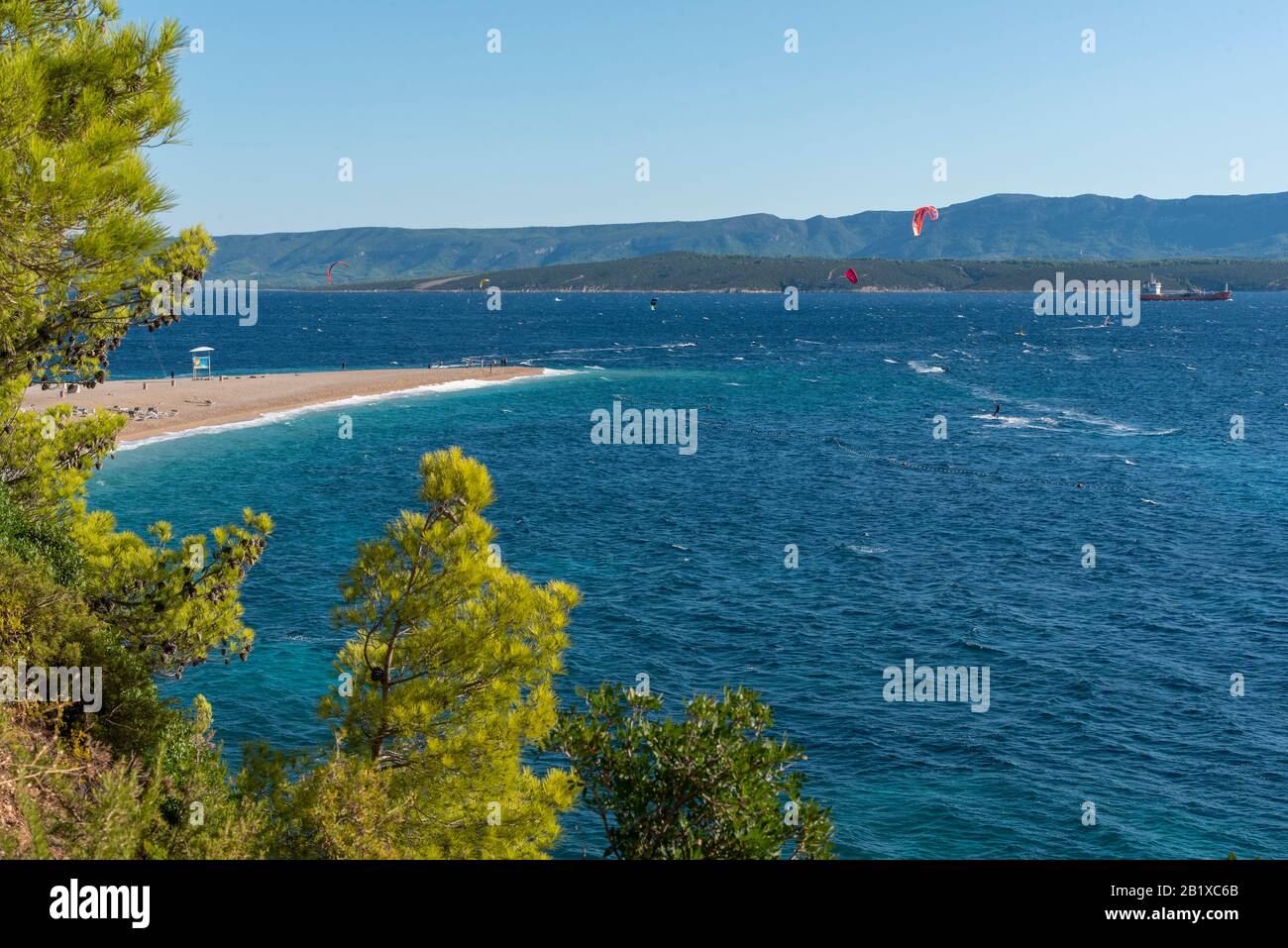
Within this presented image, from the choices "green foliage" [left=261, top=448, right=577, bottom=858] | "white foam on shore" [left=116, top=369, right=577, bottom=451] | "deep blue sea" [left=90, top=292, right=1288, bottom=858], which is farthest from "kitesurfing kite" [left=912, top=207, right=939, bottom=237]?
"green foliage" [left=261, top=448, right=577, bottom=858]

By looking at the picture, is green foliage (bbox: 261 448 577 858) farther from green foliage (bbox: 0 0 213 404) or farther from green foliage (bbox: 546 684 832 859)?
green foliage (bbox: 0 0 213 404)

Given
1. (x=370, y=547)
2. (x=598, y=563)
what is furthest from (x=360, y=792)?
(x=598, y=563)

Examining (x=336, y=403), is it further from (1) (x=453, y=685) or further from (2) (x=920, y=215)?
(1) (x=453, y=685)

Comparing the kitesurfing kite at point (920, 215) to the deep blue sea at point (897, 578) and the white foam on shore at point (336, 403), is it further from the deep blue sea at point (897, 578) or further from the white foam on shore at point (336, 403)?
the white foam on shore at point (336, 403)

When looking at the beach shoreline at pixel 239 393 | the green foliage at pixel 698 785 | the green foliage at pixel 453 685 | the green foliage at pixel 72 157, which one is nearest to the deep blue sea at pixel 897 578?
the beach shoreline at pixel 239 393

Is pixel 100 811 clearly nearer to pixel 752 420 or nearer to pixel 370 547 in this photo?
pixel 370 547
